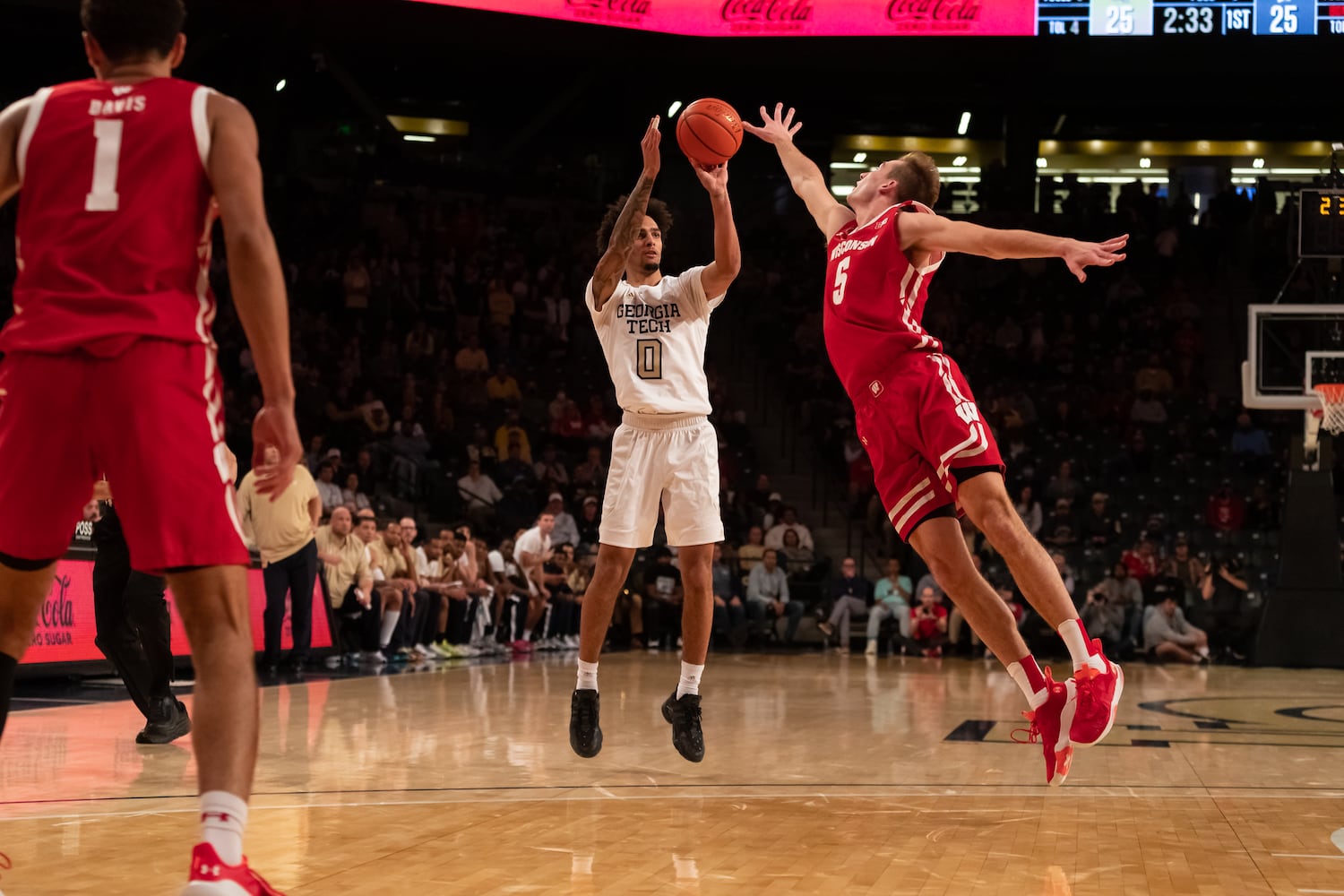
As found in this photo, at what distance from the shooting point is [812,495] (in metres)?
19.3

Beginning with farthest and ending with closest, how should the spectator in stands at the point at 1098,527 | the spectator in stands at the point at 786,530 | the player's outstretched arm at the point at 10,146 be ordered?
the spectator in stands at the point at 786,530 < the spectator in stands at the point at 1098,527 < the player's outstretched arm at the point at 10,146

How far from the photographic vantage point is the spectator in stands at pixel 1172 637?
14.8 meters

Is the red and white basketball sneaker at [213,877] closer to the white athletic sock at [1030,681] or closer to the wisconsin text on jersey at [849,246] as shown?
the white athletic sock at [1030,681]

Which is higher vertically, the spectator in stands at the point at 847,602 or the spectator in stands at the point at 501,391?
the spectator in stands at the point at 501,391

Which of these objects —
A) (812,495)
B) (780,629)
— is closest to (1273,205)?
(812,495)

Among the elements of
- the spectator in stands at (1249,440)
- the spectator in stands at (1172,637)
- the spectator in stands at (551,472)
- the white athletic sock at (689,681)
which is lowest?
the spectator in stands at (1172,637)

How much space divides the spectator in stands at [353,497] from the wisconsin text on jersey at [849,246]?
29.5ft

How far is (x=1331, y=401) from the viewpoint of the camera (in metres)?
13.5

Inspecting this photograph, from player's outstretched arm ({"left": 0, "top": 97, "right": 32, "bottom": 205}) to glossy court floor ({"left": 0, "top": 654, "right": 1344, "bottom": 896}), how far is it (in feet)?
6.02

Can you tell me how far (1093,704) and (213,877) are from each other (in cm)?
303

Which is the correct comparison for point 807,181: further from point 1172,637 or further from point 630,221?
point 1172,637

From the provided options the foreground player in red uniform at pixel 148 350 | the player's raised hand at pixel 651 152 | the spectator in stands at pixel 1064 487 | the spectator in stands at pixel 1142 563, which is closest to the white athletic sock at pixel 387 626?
the player's raised hand at pixel 651 152

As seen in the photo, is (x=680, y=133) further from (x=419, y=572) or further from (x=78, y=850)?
(x=419, y=572)

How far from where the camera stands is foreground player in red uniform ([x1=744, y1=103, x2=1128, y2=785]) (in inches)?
190
